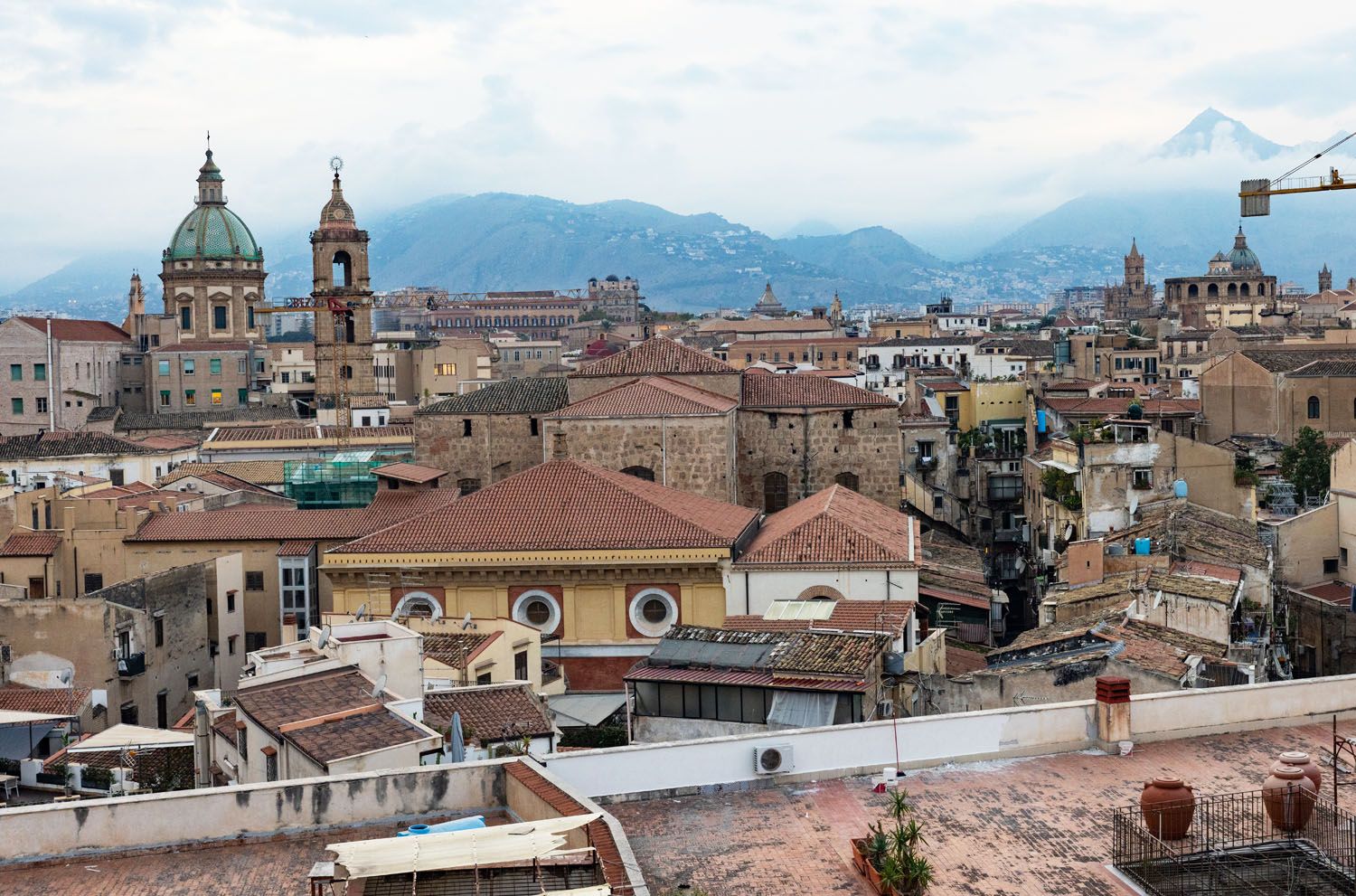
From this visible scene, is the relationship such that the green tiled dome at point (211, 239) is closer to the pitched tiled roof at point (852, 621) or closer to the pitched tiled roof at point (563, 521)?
the pitched tiled roof at point (563, 521)

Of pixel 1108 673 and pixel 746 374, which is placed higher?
pixel 746 374

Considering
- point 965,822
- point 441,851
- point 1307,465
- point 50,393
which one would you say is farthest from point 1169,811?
point 50,393

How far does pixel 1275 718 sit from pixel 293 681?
10.5m

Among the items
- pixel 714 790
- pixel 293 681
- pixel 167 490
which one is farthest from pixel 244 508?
pixel 714 790

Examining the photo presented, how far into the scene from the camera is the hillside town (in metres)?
13.2

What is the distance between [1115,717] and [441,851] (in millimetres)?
6922

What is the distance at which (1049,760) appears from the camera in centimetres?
1546

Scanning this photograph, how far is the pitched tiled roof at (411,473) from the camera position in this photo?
41.5 m

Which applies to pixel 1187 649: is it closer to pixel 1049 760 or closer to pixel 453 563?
pixel 1049 760

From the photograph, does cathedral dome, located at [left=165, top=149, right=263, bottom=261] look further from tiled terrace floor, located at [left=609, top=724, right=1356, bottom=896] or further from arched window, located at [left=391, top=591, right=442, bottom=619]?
tiled terrace floor, located at [left=609, top=724, right=1356, bottom=896]

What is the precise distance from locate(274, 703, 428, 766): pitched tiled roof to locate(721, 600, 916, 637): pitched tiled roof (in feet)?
23.8

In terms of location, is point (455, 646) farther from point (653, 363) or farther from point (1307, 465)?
point (1307, 465)

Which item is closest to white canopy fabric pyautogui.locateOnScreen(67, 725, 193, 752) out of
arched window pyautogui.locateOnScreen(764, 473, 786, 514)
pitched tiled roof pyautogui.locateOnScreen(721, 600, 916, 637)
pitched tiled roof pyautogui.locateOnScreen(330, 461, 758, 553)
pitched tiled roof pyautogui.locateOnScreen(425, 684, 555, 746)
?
pitched tiled roof pyautogui.locateOnScreen(425, 684, 555, 746)

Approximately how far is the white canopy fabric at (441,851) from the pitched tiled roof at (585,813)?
0.31m
